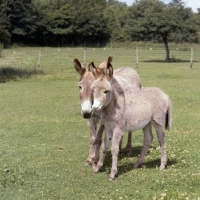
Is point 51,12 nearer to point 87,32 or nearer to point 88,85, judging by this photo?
point 87,32

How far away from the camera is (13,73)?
2609 centimetres

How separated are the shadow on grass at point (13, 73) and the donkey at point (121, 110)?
1885 centimetres

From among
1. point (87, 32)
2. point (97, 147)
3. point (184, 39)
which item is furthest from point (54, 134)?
point (87, 32)

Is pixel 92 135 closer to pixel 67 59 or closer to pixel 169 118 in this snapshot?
pixel 169 118

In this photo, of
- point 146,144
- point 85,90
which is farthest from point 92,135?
point 85,90

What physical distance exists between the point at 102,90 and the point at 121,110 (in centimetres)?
63

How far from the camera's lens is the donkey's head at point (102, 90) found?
5803mm

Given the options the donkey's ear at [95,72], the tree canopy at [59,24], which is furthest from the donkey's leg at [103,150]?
the tree canopy at [59,24]

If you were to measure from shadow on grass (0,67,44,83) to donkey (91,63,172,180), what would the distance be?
18854 millimetres

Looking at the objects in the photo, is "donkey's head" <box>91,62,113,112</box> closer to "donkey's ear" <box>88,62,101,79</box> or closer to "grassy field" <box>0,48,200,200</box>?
"donkey's ear" <box>88,62,101,79</box>

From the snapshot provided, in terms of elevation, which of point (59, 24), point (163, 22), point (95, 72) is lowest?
Answer: point (95, 72)

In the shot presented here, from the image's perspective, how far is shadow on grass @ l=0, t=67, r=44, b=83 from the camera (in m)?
25.0

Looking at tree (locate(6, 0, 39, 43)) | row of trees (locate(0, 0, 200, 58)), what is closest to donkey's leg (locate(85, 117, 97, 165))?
row of trees (locate(0, 0, 200, 58))

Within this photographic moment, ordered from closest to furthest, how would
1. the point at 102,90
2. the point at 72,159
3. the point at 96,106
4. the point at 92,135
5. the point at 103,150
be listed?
1. the point at 96,106
2. the point at 102,90
3. the point at 103,150
4. the point at 92,135
5. the point at 72,159
